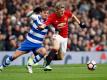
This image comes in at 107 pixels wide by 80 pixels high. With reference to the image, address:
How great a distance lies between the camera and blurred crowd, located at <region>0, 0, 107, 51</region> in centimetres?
2609

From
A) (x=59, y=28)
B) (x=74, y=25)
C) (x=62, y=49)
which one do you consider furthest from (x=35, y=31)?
(x=74, y=25)

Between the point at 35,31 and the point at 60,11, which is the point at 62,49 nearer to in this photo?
the point at 35,31

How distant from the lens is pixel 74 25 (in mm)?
29047

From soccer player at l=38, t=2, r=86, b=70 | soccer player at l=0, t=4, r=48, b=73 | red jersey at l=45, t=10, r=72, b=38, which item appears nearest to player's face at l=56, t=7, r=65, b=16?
soccer player at l=38, t=2, r=86, b=70

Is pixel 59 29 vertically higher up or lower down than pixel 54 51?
higher up

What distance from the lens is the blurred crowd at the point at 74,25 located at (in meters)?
26.1

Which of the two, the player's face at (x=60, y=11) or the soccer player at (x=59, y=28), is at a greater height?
the player's face at (x=60, y=11)

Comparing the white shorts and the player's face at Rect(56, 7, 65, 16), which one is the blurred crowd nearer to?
the white shorts

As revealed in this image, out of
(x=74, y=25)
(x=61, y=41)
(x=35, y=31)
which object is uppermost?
(x=74, y=25)

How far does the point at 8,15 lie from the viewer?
27.0 m

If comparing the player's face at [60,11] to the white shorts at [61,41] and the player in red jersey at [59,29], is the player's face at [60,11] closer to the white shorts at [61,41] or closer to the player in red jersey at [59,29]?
the player in red jersey at [59,29]

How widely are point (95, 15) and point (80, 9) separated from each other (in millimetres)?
946

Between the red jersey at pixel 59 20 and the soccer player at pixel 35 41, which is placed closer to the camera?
the soccer player at pixel 35 41

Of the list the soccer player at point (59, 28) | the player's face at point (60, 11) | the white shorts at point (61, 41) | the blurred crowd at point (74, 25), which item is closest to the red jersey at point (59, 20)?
the soccer player at point (59, 28)
